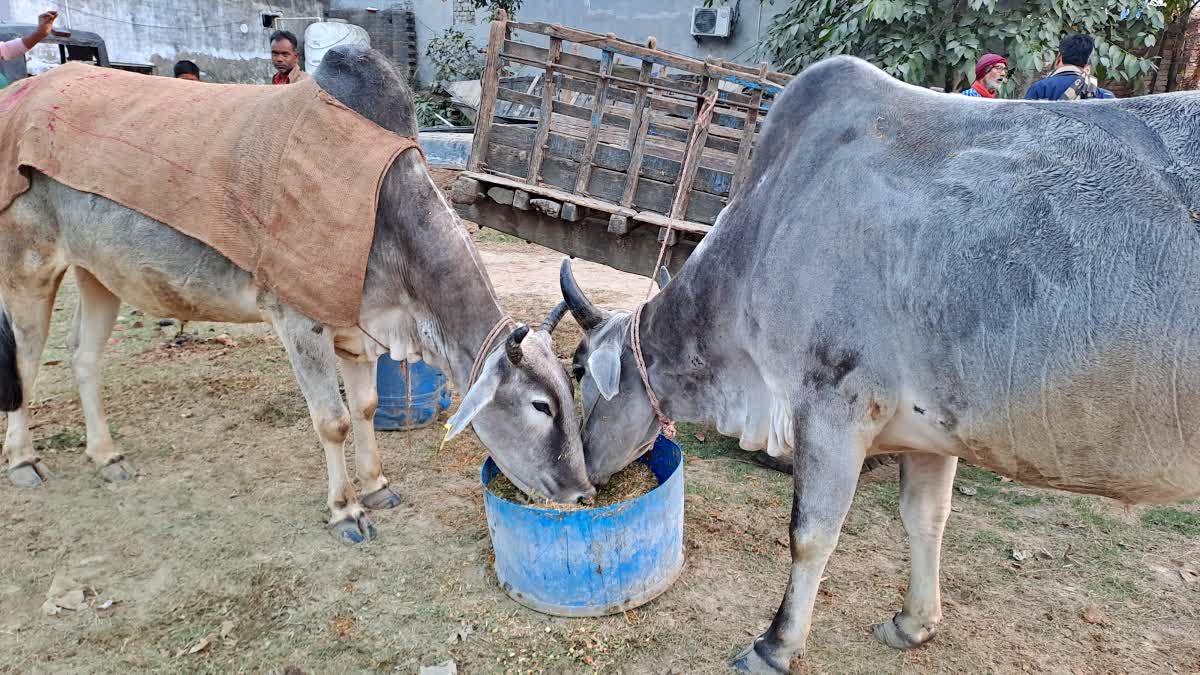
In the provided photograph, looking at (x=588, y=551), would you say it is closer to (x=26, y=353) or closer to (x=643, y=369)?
(x=643, y=369)

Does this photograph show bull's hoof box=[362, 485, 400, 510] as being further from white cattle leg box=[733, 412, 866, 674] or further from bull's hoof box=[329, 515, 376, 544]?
white cattle leg box=[733, 412, 866, 674]

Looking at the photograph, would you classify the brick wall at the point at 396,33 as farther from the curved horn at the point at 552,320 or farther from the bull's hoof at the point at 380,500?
the curved horn at the point at 552,320

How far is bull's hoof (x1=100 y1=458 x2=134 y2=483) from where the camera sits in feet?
12.4

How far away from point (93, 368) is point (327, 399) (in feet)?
4.98

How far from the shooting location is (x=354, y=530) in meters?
3.32

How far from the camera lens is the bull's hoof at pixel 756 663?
2.49 meters

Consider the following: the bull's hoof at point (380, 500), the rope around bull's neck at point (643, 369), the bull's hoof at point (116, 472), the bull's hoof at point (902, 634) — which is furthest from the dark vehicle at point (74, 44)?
the bull's hoof at point (902, 634)

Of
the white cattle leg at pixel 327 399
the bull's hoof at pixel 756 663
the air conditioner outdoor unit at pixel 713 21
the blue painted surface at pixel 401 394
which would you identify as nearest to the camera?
the bull's hoof at pixel 756 663

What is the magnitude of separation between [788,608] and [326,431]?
1958mm

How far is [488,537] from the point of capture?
332cm

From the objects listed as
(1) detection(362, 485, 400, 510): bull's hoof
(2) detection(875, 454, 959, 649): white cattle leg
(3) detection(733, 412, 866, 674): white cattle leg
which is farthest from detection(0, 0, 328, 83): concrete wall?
(2) detection(875, 454, 959, 649): white cattle leg

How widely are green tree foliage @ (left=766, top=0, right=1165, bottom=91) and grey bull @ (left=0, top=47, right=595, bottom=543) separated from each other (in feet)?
17.6

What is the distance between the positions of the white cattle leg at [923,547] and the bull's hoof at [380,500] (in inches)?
83.6

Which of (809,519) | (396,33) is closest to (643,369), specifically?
(809,519)
